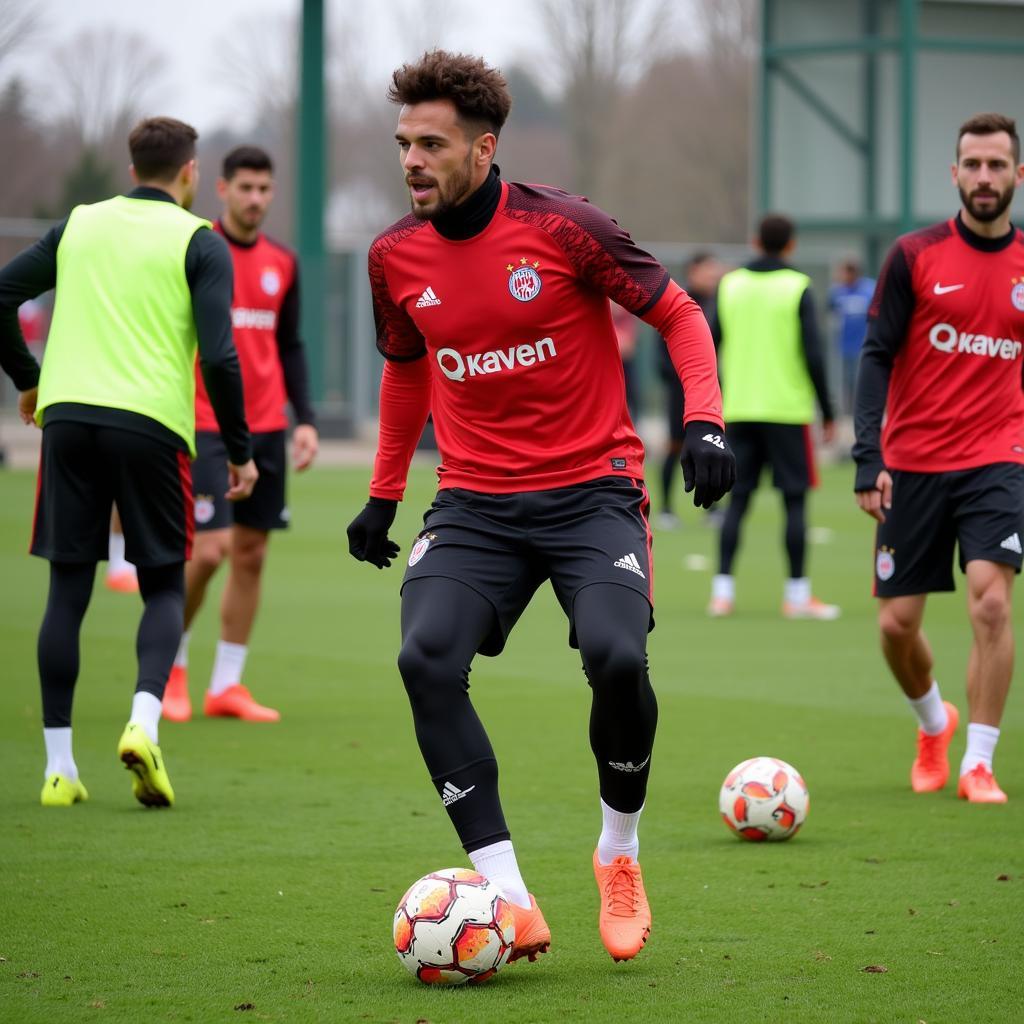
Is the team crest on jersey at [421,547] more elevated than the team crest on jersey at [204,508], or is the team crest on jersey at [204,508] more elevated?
the team crest on jersey at [421,547]

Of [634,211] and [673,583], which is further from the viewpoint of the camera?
[634,211]

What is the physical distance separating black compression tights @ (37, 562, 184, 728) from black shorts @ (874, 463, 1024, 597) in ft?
8.50

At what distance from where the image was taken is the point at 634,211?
60.0 m

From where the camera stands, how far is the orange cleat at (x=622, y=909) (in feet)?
15.1

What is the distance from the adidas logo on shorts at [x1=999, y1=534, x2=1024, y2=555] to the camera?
6.70m

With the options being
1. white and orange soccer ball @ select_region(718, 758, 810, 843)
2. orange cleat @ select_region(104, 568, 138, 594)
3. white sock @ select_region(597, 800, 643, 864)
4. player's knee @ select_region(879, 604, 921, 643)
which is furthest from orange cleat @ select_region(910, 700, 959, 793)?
orange cleat @ select_region(104, 568, 138, 594)

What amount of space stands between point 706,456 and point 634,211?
56420 mm

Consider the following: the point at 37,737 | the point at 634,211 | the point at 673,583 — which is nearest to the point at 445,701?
the point at 37,737

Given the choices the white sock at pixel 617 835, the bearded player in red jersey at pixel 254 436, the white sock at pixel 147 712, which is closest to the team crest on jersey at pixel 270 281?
the bearded player in red jersey at pixel 254 436

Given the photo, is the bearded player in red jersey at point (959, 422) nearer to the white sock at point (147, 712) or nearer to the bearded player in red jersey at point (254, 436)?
the white sock at point (147, 712)

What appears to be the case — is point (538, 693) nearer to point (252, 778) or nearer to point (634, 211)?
point (252, 778)

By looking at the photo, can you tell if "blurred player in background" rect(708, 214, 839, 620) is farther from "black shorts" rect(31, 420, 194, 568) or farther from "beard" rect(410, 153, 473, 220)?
"beard" rect(410, 153, 473, 220)

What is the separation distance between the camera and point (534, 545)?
4836 mm

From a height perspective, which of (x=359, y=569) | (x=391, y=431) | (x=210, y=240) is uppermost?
(x=210, y=240)
